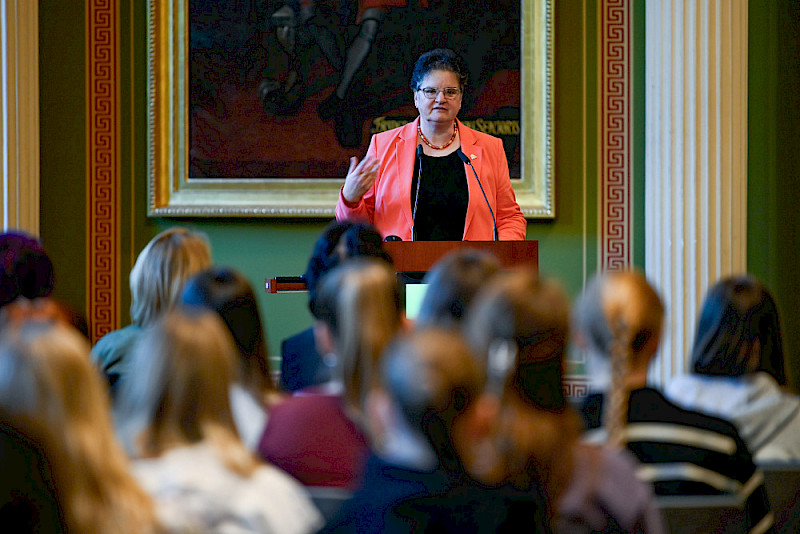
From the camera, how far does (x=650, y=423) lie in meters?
1.87

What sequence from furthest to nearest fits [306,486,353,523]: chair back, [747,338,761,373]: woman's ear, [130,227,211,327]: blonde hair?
[130,227,211,327]: blonde hair < [747,338,761,373]: woman's ear < [306,486,353,523]: chair back

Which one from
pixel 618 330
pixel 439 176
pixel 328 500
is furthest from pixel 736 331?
pixel 439 176

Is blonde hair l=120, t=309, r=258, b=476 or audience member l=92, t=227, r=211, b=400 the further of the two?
audience member l=92, t=227, r=211, b=400

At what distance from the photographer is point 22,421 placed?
1.40m

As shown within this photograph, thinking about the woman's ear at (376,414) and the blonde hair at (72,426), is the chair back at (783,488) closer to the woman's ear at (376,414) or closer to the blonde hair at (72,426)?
the woman's ear at (376,414)

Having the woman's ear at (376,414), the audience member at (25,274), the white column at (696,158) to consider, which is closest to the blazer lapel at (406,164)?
the audience member at (25,274)

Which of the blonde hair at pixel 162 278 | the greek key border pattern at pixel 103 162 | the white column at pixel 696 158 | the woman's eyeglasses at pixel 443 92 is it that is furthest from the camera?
the greek key border pattern at pixel 103 162

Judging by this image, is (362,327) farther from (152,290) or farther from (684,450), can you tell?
(152,290)

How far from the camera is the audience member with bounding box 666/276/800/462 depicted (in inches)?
86.0

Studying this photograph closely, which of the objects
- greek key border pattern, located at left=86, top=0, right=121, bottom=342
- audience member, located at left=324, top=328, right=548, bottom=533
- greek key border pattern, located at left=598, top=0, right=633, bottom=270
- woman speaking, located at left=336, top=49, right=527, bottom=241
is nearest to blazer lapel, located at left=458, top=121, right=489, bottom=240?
woman speaking, located at left=336, top=49, right=527, bottom=241

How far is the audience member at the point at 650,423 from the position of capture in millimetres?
1858

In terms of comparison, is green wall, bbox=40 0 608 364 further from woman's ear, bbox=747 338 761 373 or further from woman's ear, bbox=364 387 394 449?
woman's ear, bbox=364 387 394 449

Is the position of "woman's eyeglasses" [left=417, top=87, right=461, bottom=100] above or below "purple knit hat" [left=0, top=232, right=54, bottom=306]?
above

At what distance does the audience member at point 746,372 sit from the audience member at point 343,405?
30.3 inches
